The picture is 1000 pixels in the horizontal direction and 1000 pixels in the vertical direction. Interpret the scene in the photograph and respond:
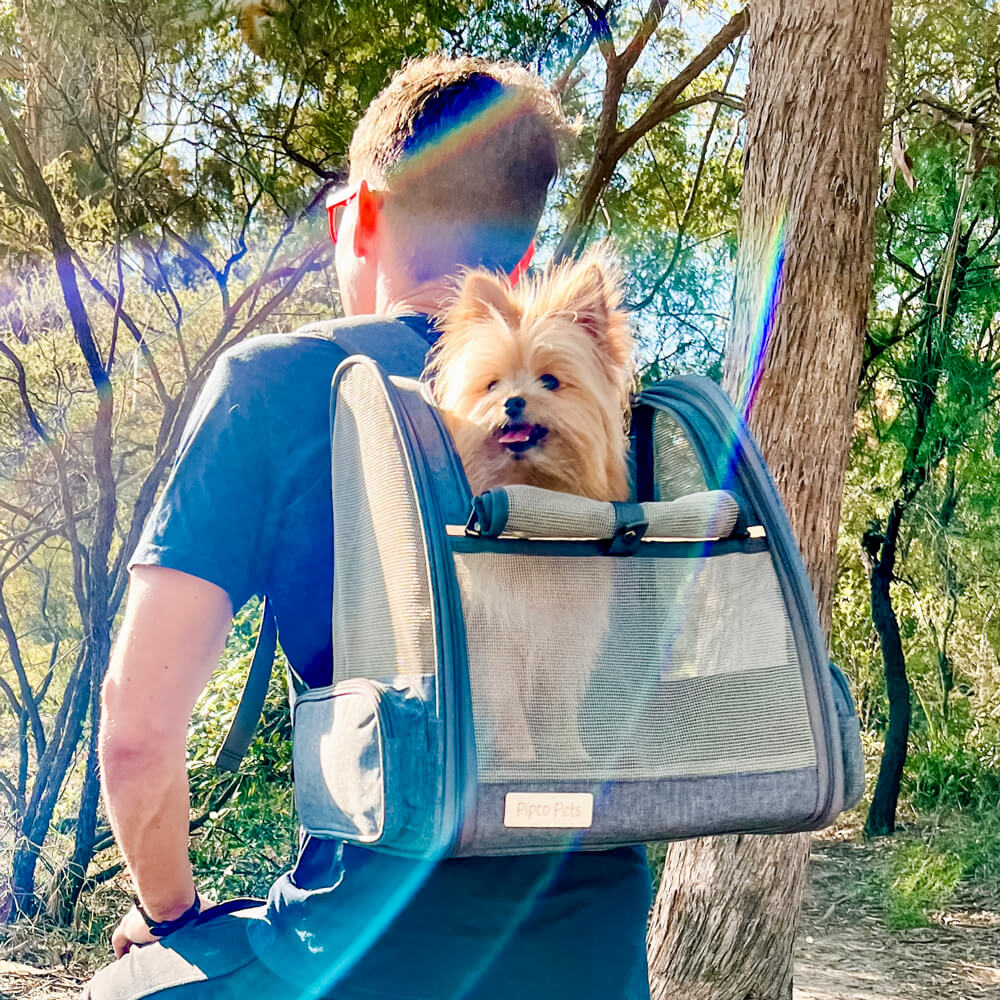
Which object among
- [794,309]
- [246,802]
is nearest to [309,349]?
[794,309]

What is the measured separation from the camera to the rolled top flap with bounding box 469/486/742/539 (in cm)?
97

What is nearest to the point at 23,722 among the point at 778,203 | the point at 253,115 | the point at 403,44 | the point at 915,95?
the point at 253,115

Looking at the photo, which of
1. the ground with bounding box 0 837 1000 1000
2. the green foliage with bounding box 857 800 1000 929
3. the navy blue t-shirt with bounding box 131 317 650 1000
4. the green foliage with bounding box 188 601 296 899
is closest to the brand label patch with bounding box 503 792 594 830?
the navy blue t-shirt with bounding box 131 317 650 1000

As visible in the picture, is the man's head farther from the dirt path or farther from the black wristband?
the dirt path

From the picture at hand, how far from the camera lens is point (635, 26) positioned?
7.00 metres

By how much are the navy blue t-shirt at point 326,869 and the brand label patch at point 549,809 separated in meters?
0.11

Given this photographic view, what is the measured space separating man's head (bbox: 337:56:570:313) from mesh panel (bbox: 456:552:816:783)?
18.3 inches

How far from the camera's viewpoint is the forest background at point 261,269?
20.7 ft

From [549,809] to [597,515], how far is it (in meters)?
0.27

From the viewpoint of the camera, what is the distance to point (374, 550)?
996 millimetres

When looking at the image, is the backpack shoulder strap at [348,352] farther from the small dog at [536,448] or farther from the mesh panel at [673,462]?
the mesh panel at [673,462]

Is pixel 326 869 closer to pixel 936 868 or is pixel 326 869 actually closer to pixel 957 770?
pixel 936 868

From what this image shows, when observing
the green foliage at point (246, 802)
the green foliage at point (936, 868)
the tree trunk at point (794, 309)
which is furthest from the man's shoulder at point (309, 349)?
the green foliage at point (936, 868)

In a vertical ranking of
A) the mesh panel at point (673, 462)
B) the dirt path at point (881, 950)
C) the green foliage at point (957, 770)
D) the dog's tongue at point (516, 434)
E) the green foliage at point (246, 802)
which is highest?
the dog's tongue at point (516, 434)
